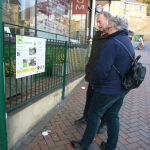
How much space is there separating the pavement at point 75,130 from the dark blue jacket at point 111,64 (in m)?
1.11

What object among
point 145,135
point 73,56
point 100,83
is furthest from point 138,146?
point 73,56

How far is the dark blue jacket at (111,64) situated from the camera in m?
2.79

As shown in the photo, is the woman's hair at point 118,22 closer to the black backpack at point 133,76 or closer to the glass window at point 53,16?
the black backpack at point 133,76

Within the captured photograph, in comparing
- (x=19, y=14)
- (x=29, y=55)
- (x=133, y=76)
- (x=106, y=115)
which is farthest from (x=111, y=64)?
(x=19, y=14)

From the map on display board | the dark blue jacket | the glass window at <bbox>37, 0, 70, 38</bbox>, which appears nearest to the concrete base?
the map on display board

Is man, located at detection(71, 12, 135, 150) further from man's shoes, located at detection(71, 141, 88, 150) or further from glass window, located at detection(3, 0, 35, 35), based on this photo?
glass window, located at detection(3, 0, 35, 35)

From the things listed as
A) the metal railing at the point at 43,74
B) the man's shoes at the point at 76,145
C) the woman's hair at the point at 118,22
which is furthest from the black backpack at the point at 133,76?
the metal railing at the point at 43,74

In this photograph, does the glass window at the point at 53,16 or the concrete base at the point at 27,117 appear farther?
the glass window at the point at 53,16

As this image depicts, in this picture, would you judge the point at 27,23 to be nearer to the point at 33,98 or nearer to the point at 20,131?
the point at 33,98

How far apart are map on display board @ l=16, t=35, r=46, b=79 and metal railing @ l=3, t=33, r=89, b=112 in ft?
0.47

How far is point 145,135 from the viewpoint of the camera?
404 cm

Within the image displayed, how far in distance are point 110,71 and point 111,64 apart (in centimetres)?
11

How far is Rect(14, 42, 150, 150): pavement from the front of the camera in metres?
3.62

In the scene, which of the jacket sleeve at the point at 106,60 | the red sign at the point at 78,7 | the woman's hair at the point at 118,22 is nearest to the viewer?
the jacket sleeve at the point at 106,60
